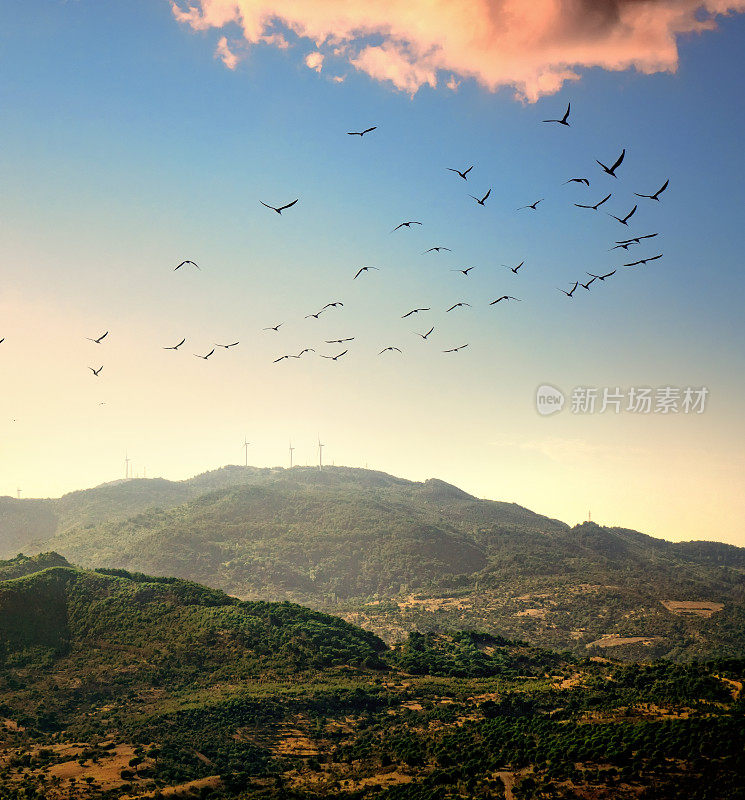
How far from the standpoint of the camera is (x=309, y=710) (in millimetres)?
69812

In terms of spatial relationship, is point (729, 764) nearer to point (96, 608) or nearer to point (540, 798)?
point (540, 798)

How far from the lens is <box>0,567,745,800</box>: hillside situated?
46.8 m

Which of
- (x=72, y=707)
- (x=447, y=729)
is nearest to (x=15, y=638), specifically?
(x=72, y=707)

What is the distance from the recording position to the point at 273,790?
48375 millimetres

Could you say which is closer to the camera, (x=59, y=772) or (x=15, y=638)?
(x=59, y=772)

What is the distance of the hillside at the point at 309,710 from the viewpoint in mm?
46750

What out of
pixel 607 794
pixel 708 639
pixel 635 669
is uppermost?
pixel 607 794

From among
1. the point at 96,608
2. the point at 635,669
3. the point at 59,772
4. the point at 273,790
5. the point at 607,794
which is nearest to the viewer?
the point at 607,794

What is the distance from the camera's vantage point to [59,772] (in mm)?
51969

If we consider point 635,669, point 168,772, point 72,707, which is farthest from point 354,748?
point 635,669

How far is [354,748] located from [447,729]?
9717 millimetres

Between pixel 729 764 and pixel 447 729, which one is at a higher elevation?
pixel 729 764

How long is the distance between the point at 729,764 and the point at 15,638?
9474cm

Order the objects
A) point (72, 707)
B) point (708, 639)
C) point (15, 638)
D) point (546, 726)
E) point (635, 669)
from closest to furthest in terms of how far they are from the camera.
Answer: point (546, 726), point (72, 707), point (635, 669), point (15, 638), point (708, 639)
